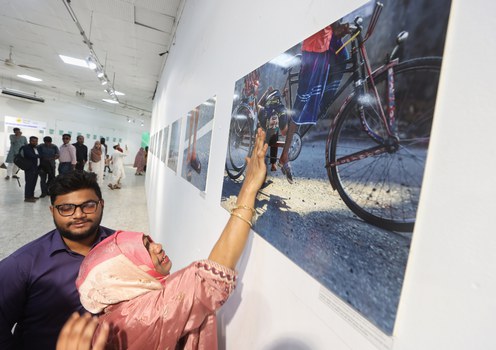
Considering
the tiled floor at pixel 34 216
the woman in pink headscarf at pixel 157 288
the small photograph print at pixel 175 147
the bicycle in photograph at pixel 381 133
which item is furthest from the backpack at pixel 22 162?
the bicycle in photograph at pixel 381 133

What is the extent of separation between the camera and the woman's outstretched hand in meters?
0.90

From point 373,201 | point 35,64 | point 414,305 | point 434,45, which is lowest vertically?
point 414,305

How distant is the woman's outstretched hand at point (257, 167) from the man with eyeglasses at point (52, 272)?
3.44ft

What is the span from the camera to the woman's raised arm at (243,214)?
0.90m

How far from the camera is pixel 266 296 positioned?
34.2 inches

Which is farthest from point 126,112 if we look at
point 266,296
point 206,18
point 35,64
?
point 266,296

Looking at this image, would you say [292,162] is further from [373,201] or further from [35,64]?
[35,64]

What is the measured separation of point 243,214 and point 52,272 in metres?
1.09

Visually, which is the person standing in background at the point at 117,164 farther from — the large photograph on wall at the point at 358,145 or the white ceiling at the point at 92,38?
the large photograph on wall at the point at 358,145

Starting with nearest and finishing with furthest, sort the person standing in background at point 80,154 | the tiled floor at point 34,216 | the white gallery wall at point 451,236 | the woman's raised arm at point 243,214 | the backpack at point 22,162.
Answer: the white gallery wall at point 451,236 → the woman's raised arm at point 243,214 → the tiled floor at point 34,216 → the backpack at point 22,162 → the person standing in background at point 80,154

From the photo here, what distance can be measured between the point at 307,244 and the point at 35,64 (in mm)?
11917

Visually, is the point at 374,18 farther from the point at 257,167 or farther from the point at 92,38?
the point at 92,38

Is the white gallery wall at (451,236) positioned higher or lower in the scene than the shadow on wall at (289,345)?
higher

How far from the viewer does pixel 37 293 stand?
3.98 ft
